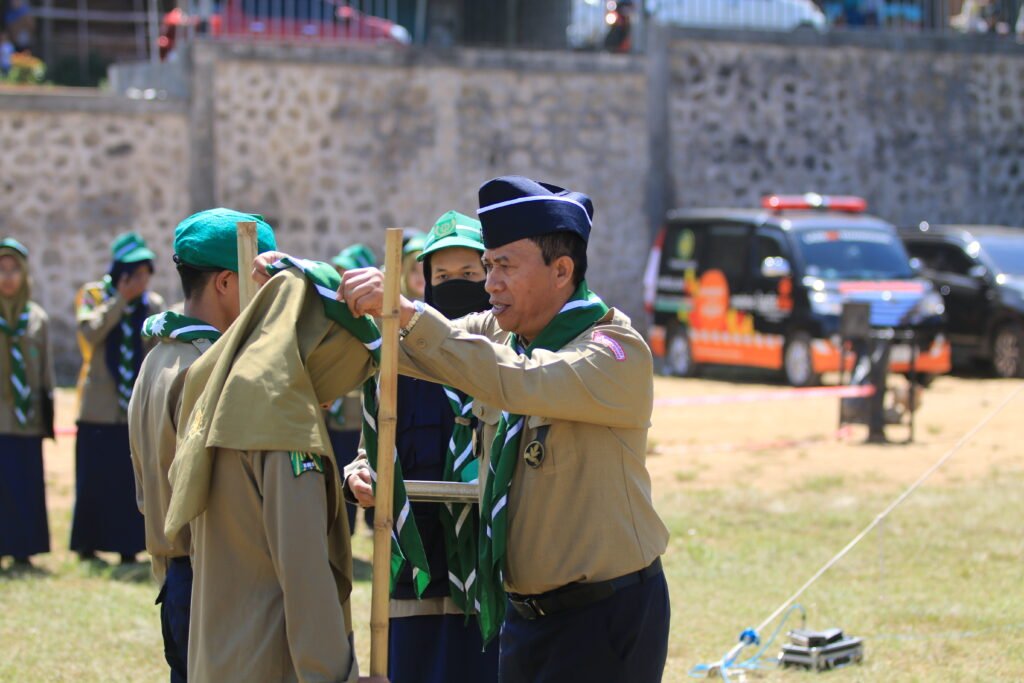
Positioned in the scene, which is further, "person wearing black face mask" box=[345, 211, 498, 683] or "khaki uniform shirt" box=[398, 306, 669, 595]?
"person wearing black face mask" box=[345, 211, 498, 683]

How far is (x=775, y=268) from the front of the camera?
1742 cm

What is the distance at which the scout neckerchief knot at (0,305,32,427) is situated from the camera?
9156 millimetres

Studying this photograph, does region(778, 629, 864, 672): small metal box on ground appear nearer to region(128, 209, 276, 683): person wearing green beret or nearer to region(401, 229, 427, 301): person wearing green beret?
region(401, 229, 427, 301): person wearing green beret

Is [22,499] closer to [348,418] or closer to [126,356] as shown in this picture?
[126,356]

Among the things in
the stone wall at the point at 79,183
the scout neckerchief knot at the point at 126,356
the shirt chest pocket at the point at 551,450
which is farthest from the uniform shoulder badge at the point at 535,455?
the stone wall at the point at 79,183

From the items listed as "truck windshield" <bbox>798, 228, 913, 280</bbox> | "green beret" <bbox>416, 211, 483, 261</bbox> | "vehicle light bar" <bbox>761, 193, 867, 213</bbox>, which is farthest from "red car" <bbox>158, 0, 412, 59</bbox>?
"green beret" <bbox>416, 211, 483, 261</bbox>

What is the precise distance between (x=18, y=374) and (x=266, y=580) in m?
6.37

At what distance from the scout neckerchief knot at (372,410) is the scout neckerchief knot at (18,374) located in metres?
Answer: 5.31

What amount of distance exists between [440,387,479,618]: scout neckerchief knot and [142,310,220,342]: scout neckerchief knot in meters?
0.82

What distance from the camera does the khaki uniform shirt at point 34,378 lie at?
916 cm

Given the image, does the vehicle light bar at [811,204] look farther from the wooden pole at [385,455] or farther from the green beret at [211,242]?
the wooden pole at [385,455]

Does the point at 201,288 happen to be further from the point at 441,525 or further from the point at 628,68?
the point at 628,68

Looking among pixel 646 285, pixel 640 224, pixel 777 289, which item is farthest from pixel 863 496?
pixel 640 224

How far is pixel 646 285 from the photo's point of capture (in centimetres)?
1956
